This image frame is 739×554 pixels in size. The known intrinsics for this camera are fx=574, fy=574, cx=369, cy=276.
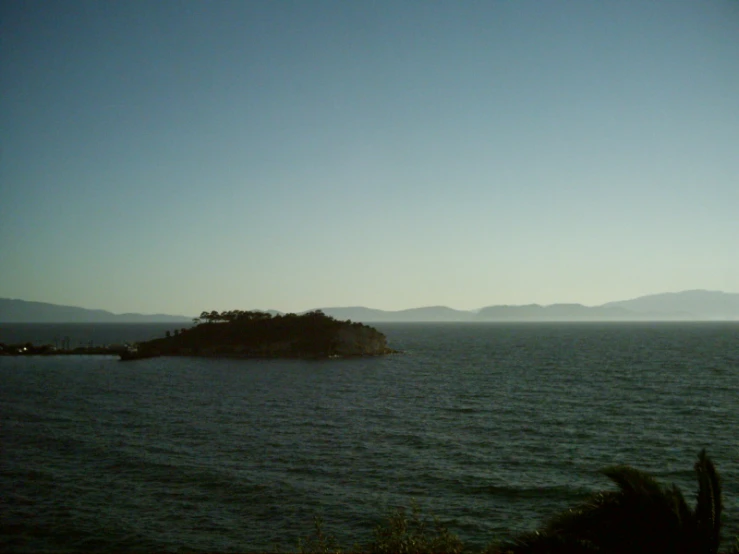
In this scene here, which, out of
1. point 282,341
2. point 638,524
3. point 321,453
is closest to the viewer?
point 638,524

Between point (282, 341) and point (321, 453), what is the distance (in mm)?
111760

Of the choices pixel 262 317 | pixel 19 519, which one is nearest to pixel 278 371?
pixel 262 317

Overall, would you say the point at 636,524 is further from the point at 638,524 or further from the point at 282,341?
the point at 282,341

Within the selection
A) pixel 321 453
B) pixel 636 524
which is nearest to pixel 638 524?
pixel 636 524

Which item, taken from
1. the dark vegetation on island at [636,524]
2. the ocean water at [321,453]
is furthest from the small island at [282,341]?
the dark vegetation on island at [636,524]

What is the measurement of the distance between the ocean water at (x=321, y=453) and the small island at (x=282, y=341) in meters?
63.9

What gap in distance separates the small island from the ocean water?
63903 mm

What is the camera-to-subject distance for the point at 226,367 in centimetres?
11294

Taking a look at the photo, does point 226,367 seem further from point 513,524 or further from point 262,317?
point 513,524

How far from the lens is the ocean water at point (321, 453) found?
27.7m

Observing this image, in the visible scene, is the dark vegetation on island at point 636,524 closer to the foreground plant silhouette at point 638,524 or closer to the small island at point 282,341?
the foreground plant silhouette at point 638,524

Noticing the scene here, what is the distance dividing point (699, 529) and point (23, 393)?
76.8 metres

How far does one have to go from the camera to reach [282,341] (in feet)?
493

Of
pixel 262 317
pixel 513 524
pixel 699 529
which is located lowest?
pixel 513 524
